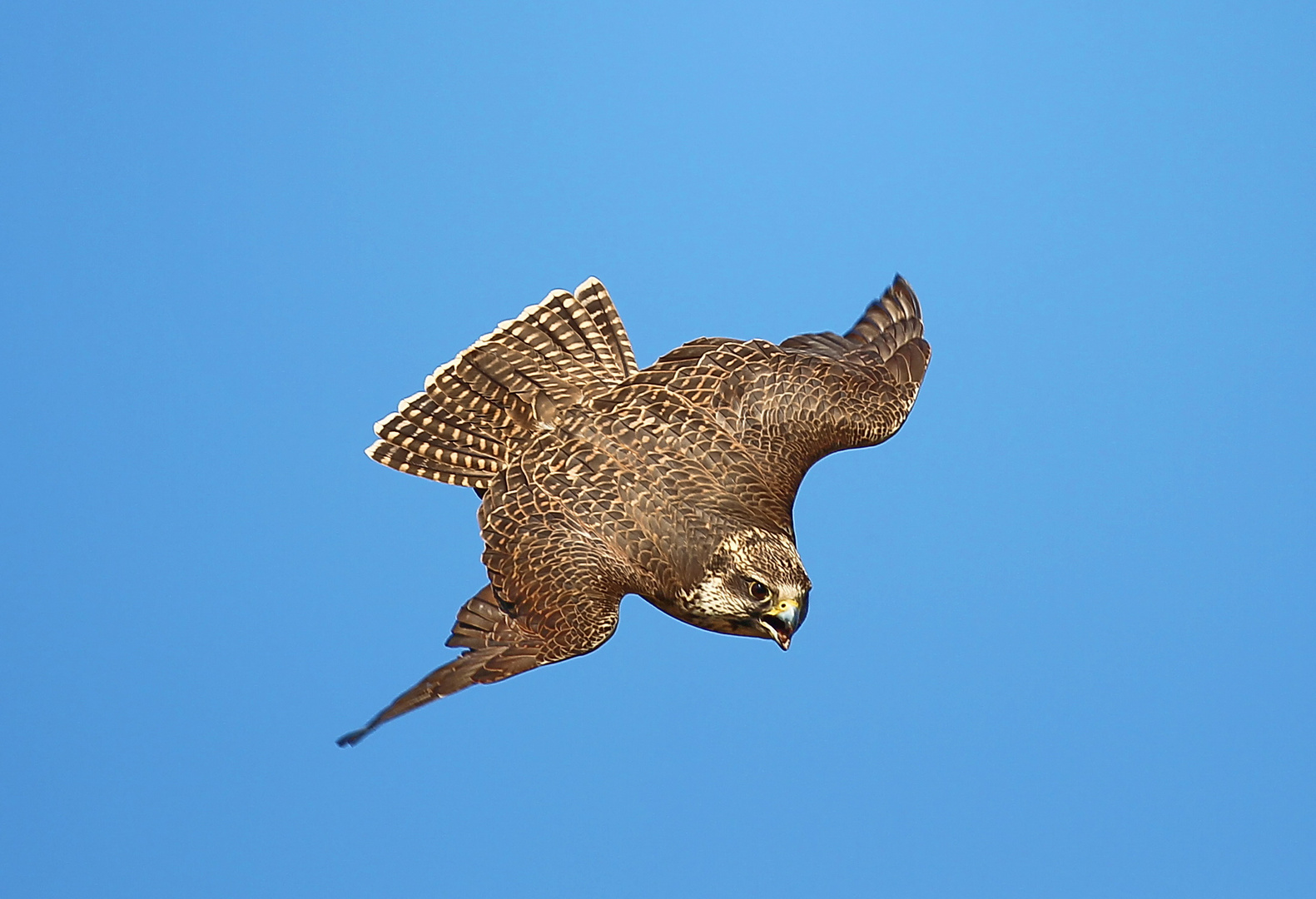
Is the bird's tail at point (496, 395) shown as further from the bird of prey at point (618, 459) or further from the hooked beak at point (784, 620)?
the hooked beak at point (784, 620)

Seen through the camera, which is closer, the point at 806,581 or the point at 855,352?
the point at 806,581

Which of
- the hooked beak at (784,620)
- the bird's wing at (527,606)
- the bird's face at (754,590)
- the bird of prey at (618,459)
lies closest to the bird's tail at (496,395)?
the bird of prey at (618,459)

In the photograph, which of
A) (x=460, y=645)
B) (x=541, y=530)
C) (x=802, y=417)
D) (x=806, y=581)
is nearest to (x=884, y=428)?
(x=802, y=417)

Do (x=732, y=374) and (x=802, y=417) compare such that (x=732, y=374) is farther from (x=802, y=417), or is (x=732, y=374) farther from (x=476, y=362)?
(x=476, y=362)

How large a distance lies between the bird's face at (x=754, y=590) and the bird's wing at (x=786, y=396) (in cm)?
56

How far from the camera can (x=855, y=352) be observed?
356 inches

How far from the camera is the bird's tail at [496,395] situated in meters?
8.59

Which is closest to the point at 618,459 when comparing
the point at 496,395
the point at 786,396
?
the point at 496,395

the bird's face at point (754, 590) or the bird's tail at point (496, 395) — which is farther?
the bird's tail at point (496, 395)

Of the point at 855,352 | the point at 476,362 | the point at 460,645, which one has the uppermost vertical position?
the point at 855,352

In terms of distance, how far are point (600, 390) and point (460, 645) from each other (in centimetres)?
140

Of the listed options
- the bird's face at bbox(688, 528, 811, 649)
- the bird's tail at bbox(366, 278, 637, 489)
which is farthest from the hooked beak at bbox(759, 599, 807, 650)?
the bird's tail at bbox(366, 278, 637, 489)

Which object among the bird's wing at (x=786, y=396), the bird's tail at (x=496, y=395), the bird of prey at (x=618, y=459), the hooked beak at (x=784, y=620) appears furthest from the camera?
the bird's tail at (x=496, y=395)

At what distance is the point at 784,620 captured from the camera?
769 cm
